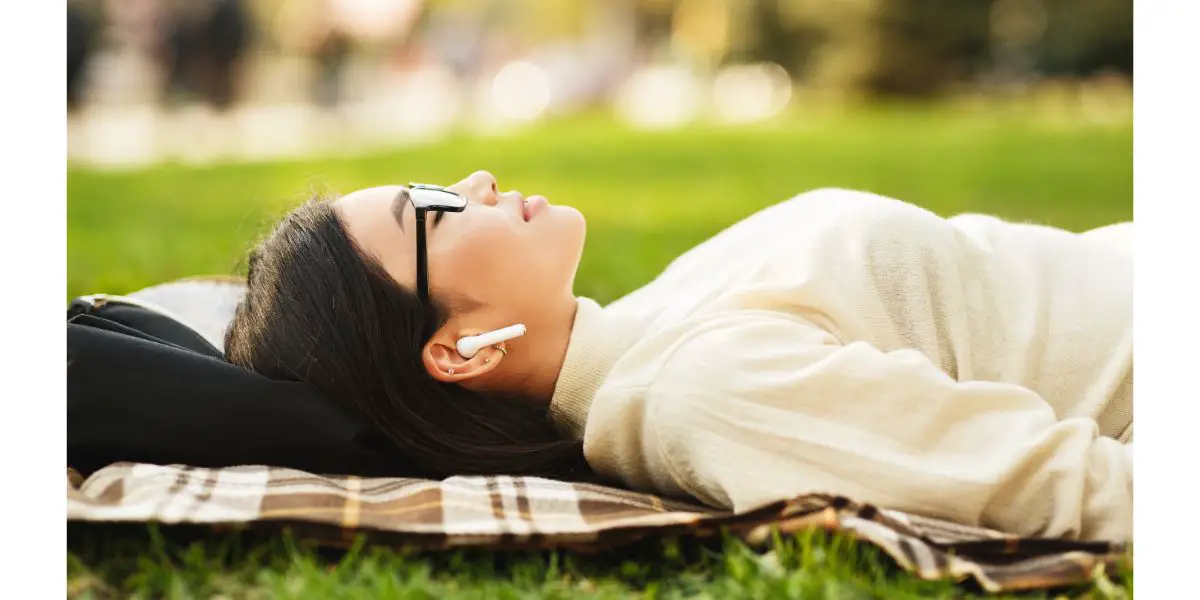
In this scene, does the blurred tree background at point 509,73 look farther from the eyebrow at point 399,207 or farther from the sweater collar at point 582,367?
the eyebrow at point 399,207

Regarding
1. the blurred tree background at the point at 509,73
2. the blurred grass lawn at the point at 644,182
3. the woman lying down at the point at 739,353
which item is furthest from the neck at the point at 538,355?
the blurred tree background at the point at 509,73

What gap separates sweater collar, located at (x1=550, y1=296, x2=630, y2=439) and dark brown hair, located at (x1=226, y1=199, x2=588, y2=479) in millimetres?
61

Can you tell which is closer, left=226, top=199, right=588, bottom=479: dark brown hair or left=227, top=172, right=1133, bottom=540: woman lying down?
left=227, top=172, right=1133, bottom=540: woman lying down

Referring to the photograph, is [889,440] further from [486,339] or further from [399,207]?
[399,207]

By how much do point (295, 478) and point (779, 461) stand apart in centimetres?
98

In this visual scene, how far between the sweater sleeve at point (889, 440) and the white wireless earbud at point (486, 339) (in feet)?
1.26

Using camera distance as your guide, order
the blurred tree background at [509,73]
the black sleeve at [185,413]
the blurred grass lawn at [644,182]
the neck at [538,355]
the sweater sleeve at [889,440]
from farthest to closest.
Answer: the blurred tree background at [509,73], the blurred grass lawn at [644,182], the neck at [538,355], the black sleeve at [185,413], the sweater sleeve at [889,440]

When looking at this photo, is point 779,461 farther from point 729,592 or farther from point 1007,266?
point 1007,266

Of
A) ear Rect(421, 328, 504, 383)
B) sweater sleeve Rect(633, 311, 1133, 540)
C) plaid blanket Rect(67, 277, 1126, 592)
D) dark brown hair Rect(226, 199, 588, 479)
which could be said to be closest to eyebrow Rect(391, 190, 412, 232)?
dark brown hair Rect(226, 199, 588, 479)

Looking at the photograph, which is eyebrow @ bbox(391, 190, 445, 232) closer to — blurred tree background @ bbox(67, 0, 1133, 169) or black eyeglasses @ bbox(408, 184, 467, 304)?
black eyeglasses @ bbox(408, 184, 467, 304)

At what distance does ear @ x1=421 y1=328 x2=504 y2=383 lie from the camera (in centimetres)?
267

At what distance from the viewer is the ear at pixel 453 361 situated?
2.67m
